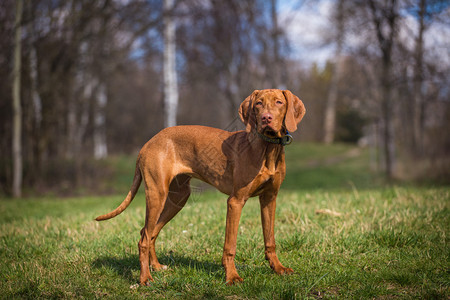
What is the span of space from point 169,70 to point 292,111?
35.3ft

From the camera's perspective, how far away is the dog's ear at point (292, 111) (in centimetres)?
304

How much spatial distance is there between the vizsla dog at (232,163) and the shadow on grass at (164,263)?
0.87 feet

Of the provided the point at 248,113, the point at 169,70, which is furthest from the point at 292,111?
the point at 169,70

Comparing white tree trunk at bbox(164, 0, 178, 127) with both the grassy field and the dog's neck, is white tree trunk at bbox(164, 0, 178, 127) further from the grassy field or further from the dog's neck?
the dog's neck

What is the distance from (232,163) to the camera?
3322 millimetres

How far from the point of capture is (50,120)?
501 inches

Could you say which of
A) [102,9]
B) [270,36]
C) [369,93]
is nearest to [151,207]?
[102,9]

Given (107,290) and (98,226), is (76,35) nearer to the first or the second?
(98,226)

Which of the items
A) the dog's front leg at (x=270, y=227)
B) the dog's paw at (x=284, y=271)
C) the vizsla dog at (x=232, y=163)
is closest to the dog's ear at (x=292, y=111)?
the vizsla dog at (x=232, y=163)

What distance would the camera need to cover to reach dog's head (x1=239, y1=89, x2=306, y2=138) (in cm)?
295

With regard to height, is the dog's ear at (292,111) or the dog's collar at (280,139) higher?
the dog's ear at (292,111)

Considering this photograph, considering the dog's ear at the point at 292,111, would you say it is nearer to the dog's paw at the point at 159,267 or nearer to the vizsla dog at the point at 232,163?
the vizsla dog at the point at 232,163

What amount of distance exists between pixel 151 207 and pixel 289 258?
159cm

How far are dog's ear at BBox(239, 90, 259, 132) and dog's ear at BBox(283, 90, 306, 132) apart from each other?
0.27m
